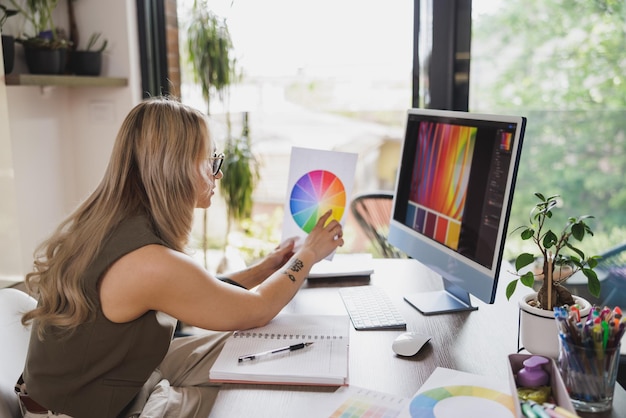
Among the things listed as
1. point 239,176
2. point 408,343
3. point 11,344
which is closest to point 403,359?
point 408,343

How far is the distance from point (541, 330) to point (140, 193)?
86cm

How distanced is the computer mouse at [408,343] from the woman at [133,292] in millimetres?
305

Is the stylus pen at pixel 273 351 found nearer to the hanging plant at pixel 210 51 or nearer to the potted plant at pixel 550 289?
the potted plant at pixel 550 289

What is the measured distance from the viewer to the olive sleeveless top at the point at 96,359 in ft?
4.20

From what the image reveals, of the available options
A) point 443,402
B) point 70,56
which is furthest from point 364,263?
point 70,56

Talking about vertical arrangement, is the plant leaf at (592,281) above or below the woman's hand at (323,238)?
above

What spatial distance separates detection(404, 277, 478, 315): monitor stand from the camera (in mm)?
1597

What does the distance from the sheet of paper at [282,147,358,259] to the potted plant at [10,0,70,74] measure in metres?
1.20

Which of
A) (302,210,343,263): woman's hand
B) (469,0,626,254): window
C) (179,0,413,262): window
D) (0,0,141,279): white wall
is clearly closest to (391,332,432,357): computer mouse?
(302,210,343,263): woman's hand

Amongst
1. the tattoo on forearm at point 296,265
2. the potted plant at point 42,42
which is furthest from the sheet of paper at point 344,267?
the potted plant at point 42,42

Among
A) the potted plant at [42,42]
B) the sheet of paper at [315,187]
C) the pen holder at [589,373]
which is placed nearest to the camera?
the pen holder at [589,373]

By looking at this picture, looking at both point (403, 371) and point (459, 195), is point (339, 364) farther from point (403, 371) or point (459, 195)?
point (459, 195)

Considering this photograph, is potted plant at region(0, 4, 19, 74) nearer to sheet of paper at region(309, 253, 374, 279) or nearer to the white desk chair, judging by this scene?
the white desk chair

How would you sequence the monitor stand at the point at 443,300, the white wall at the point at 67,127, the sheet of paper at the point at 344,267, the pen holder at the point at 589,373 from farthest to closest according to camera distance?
the white wall at the point at 67,127
the sheet of paper at the point at 344,267
the monitor stand at the point at 443,300
the pen holder at the point at 589,373
